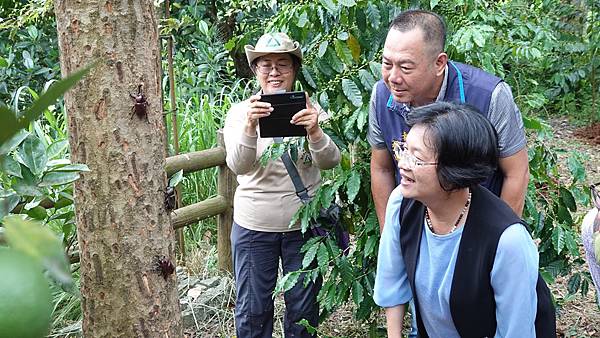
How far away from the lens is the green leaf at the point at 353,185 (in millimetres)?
2590

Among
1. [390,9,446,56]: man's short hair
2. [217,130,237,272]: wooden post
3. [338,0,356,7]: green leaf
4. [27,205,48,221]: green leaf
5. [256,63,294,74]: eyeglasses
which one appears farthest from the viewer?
[217,130,237,272]: wooden post

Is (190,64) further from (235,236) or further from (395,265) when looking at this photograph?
(395,265)

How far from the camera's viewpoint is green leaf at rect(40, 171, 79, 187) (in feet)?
4.46

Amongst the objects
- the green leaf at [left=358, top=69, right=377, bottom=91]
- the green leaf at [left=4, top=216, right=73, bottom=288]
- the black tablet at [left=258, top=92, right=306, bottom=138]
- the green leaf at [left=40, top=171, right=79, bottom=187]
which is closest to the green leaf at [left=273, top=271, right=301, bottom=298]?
the black tablet at [left=258, top=92, right=306, bottom=138]

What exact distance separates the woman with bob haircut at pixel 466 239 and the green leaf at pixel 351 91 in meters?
0.68

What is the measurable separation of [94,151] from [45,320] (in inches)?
48.7

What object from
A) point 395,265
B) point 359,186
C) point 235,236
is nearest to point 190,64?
point 235,236

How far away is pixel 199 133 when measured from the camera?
4551 millimetres

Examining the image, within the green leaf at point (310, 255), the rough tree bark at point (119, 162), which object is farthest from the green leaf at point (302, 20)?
the rough tree bark at point (119, 162)

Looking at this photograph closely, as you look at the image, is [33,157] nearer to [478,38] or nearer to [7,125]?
[7,125]

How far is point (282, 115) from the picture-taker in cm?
268

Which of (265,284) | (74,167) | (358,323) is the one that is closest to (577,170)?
(265,284)

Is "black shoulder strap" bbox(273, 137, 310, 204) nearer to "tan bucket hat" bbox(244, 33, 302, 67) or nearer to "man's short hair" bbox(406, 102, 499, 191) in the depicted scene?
"tan bucket hat" bbox(244, 33, 302, 67)

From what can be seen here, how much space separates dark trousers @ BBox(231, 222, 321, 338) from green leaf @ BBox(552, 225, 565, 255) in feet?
3.16
